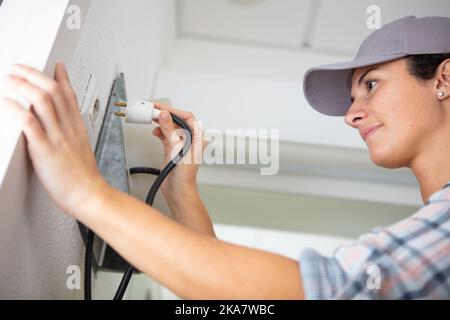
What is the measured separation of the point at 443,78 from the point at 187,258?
26.8 inches

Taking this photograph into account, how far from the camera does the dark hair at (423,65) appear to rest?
838mm

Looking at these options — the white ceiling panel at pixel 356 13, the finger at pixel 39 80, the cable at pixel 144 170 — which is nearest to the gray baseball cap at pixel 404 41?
the cable at pixel 144 170

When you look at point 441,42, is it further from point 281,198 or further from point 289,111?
point 281,198

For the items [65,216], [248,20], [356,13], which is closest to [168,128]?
[65,216]

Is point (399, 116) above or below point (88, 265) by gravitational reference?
above

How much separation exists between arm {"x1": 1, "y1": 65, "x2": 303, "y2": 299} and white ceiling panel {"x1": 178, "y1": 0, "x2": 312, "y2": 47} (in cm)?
125

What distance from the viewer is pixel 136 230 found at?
1.53 feet

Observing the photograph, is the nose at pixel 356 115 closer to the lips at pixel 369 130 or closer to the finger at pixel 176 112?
the lips at pixel 369 130

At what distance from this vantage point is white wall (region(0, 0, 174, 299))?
532 millimetres

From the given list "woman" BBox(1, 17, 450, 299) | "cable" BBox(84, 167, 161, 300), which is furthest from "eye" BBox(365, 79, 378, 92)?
"cable" BBox(84, 167, 161, 300)

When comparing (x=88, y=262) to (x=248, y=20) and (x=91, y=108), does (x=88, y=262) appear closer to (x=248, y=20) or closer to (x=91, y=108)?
(x=91, y=108)

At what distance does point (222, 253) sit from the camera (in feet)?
1.54
